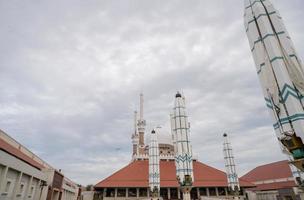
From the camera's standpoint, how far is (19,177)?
16.7 metres

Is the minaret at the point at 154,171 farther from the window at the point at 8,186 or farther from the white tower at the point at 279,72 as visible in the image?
the white tower at the point at 279,72

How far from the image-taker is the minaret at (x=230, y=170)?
32.1m

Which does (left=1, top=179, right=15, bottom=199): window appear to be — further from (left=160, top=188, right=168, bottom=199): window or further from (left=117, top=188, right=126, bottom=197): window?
(left=160, top=188, right=168, bottom=199): window

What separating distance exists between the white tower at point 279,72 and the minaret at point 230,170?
85.1ft

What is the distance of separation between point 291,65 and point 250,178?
50948 mm

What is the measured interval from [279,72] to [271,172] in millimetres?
46678

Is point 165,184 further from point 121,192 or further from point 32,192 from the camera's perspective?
point 32,192

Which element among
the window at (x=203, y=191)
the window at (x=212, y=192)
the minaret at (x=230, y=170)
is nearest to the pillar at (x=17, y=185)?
the minaret at (x=230, y=170)

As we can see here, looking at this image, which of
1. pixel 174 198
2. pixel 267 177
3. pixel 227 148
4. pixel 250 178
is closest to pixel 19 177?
pixel 227 148

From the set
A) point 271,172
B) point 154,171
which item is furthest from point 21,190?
point 271,172

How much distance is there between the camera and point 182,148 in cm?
2236

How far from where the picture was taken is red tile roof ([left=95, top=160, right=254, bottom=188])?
125 ft

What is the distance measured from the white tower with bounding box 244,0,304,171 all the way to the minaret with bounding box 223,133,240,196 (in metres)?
25.9

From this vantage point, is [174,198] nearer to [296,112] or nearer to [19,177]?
[19,177]
